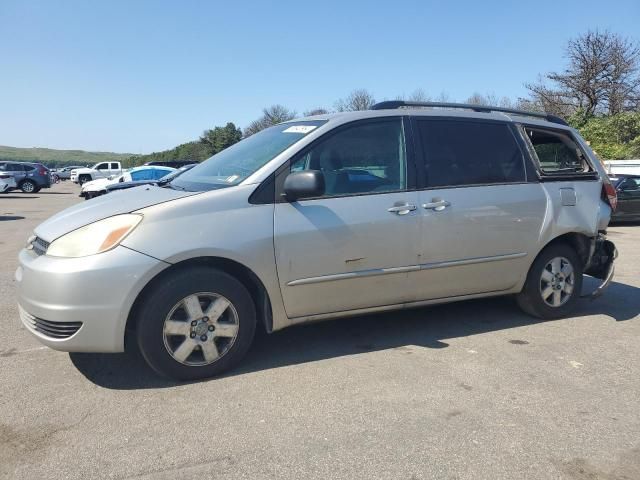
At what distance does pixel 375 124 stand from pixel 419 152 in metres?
0.42

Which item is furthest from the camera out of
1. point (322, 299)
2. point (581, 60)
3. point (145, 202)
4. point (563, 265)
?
point (581, 60)

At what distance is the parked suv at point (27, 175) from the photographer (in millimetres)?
29516

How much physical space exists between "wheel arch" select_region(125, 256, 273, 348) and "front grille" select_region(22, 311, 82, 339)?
12.2 inches

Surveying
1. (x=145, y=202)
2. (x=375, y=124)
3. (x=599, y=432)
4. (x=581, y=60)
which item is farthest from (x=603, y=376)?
(x=581, y=60)

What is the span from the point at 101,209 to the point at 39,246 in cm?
47

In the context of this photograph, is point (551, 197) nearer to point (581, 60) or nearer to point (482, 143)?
point (482, 143)

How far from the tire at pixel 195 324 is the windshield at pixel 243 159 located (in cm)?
74

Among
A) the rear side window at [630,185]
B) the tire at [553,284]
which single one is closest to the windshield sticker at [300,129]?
the tire at [553,284]

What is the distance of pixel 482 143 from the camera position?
4.62 m

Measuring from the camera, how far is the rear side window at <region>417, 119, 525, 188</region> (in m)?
4.35

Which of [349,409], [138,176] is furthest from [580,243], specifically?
[138,176]

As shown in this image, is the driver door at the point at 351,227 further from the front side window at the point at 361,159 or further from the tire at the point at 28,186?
the tire at the point at 28,186

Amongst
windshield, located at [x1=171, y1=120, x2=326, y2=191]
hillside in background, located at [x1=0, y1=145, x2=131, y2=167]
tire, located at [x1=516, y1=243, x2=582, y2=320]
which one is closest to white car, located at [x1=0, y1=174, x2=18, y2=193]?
windshield, located at [x1=171, y1=120, x2=326, y2=191]

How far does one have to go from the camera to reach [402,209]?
161 inches
